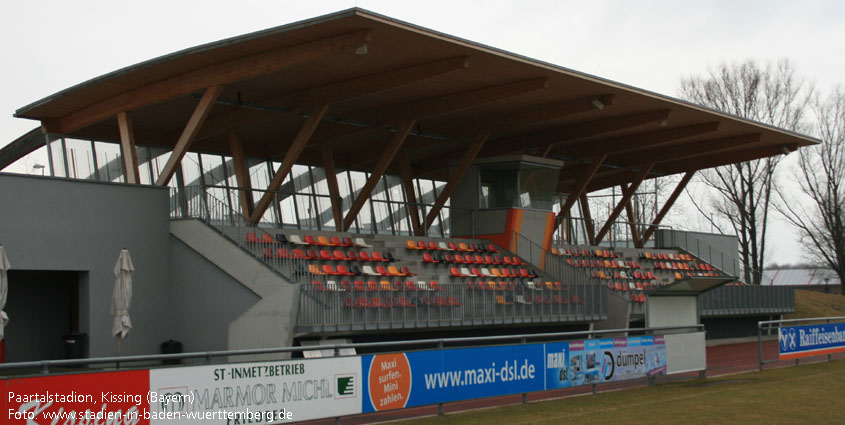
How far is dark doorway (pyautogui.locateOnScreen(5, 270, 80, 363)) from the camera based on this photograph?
21344 millimetres

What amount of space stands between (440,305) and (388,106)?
8.92m

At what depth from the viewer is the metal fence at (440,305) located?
1948 cm

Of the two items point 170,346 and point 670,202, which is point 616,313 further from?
point 670,202

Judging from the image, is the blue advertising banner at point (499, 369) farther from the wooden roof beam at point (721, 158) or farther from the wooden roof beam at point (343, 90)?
the wooden roof beam at point (721, 158)

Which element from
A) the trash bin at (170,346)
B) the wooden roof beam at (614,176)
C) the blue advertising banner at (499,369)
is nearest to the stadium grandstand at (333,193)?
the trash bin at (170,346)

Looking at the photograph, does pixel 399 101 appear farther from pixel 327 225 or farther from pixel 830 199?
pixel 830 199

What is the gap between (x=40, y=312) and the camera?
2180 cm

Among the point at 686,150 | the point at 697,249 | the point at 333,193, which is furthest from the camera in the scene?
the point at 697,249

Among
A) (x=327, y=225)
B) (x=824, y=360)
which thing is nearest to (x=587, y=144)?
(x=327, y=225)

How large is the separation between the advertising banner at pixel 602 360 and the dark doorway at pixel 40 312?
12.2m

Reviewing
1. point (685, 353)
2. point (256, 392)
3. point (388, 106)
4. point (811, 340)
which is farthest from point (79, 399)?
point (388, 106)

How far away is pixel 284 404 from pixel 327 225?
23.7 m

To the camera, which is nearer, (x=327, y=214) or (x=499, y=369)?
(x=499, y=369)

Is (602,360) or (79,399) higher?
(79,399)
